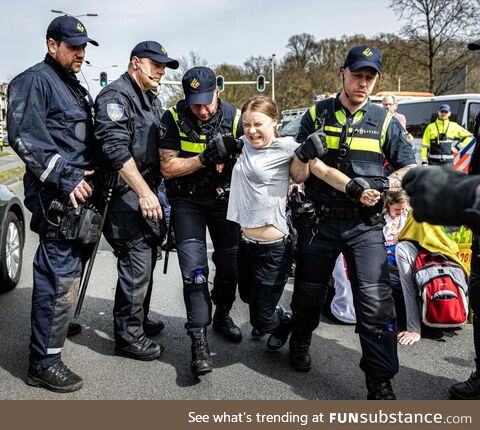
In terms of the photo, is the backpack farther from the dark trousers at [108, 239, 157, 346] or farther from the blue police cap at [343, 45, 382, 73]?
the dark trousers at [108, 239, 157, 346]

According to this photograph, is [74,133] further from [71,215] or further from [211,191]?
[211,191]

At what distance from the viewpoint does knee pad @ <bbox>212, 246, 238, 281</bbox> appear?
3789 millimetres

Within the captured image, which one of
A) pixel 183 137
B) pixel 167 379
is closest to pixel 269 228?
pixel 183 137

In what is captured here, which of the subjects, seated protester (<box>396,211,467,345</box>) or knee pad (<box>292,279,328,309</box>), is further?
seated protester (<box>396,211,467,345</box>)

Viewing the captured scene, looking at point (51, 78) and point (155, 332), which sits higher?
point (51, 78)

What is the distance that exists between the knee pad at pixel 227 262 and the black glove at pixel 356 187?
1158 millimetres

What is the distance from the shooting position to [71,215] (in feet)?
10.5

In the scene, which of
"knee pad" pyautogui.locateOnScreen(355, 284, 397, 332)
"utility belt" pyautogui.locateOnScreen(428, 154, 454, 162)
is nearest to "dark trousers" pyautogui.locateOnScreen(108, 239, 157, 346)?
"knee pad" pyautogui.locateOnScreen(355, 284, 397, 332)

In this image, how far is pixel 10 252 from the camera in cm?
514

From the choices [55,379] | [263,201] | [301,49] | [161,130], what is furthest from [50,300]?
[301,49]

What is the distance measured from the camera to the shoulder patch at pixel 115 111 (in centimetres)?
329

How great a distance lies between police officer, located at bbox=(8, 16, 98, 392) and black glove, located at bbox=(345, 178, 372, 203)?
160 cm

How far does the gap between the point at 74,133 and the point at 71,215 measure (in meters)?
0.53

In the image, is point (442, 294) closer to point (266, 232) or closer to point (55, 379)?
point (266, 232)
